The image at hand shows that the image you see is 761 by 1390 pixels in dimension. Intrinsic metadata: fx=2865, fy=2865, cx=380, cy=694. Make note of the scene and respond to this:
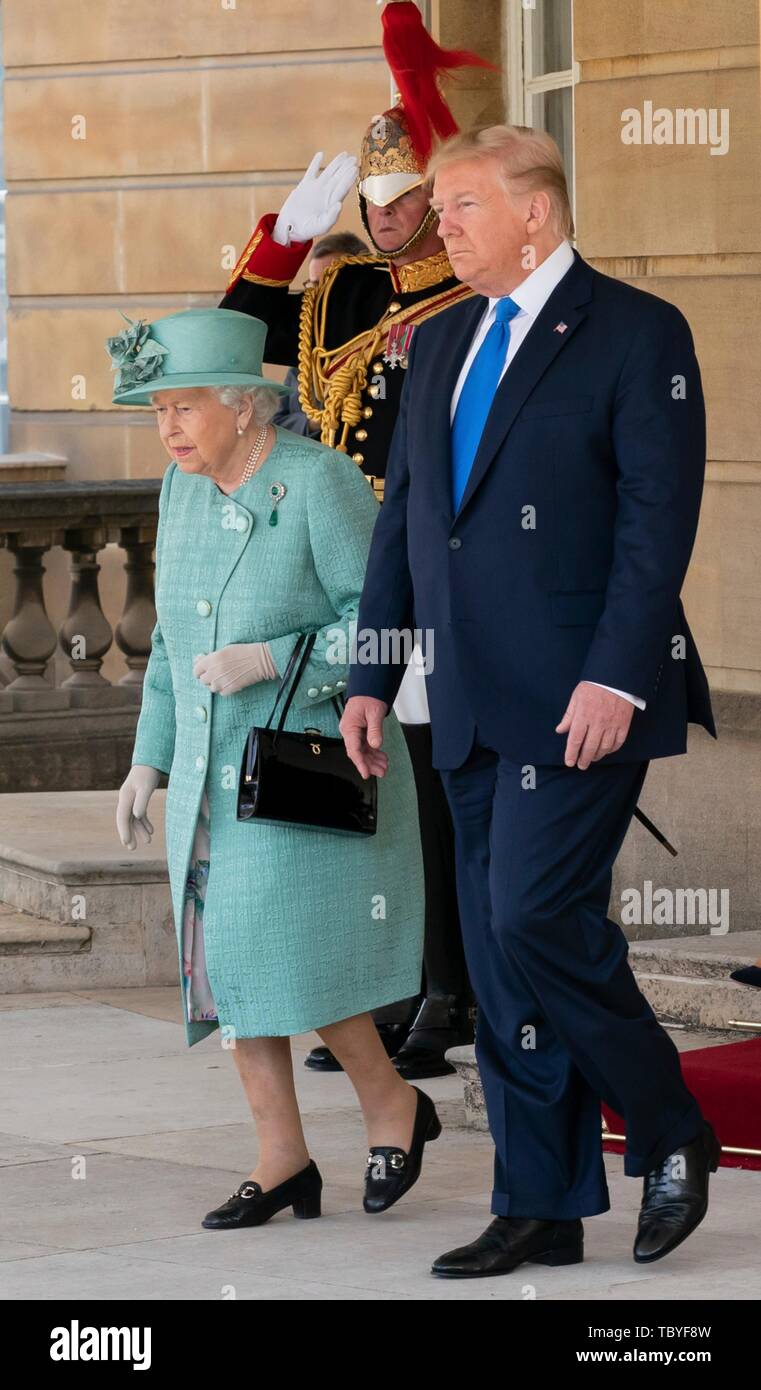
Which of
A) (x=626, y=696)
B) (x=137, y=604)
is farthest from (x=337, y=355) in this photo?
(x=137, y=604)

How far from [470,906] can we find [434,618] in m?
0.49

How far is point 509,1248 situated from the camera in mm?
4762

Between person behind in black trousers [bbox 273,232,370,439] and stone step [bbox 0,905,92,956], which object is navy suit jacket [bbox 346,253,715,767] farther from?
stone step [bbox 0,905,92,956]

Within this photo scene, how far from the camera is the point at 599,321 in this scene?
4.70 m

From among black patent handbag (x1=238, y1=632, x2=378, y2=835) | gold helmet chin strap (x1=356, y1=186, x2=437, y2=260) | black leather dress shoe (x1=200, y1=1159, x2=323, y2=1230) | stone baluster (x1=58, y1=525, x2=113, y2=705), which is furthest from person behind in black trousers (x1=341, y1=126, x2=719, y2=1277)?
stone baluster (x1=58, y1=525, x2=113, y2=705)

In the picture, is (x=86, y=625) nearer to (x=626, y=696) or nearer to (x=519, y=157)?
(x=519, y=157)

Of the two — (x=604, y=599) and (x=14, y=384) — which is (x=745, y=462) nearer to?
(x=604, y=599)

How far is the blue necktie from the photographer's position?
4.80m

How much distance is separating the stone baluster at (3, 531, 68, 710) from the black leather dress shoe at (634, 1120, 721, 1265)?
698cm

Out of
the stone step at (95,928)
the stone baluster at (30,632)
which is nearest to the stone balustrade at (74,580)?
the stone baluster at (30,632)

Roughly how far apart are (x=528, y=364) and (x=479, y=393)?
0.15 m

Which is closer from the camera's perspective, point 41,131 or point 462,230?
point 462,230
